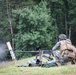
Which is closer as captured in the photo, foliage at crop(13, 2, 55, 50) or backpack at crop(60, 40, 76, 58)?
backpack at crop(60, 40, 76, 58)

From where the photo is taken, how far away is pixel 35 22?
27.5 meters

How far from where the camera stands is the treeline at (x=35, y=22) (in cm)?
2742

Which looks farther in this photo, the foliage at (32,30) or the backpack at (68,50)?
the foliage at (32,30)

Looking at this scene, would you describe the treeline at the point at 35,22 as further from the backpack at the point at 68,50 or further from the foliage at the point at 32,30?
the backpack at the point at 68,50

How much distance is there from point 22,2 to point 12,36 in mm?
4277

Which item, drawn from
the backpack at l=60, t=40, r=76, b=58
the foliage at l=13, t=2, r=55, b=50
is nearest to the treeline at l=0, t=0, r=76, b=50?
the foliage at l=13, t=2, r=55, b=50

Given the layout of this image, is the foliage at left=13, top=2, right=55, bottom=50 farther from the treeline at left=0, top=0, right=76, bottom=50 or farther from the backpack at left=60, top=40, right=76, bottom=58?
the backpack at left=60, top=40, right=76, bottom=58

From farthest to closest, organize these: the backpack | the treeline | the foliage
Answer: the treeline, the foliage, the backpack

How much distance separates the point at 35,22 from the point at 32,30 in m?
0.81

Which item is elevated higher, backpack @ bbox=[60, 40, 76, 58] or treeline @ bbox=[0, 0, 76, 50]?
backpack @ bbox=[60, 40, 76, 58]

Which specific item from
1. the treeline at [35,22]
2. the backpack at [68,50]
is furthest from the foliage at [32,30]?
the backpack at [68,50]

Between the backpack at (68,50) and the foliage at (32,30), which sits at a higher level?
Answer: the backpack at (68,50)

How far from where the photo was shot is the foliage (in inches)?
1064

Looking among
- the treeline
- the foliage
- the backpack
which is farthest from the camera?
the treeline
